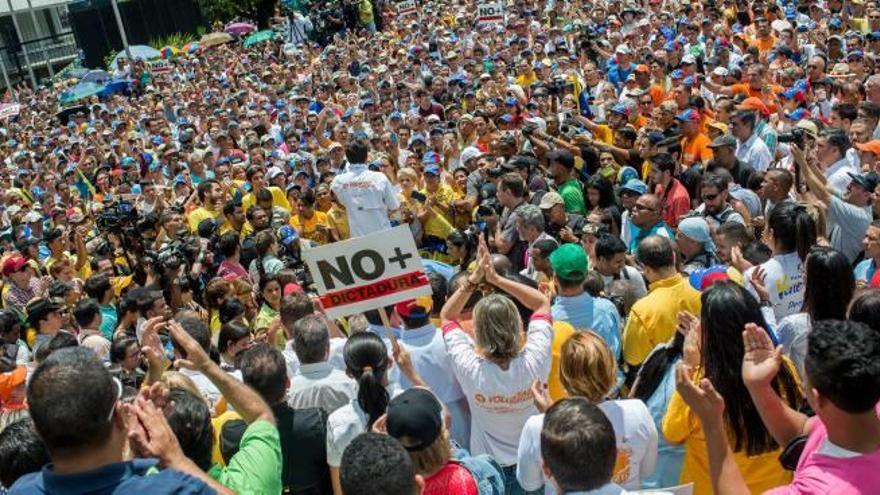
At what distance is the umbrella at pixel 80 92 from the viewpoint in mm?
26281

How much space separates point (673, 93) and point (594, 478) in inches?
348

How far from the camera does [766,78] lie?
38.2ft

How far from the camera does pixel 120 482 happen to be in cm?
246

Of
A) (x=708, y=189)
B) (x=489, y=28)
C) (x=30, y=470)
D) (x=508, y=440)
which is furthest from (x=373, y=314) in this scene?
(x=489, y=28)

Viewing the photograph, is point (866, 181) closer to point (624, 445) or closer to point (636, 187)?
point (636, 187)

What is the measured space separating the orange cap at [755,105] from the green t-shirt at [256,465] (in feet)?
26.1

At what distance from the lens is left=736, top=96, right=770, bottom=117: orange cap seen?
33.2 feet

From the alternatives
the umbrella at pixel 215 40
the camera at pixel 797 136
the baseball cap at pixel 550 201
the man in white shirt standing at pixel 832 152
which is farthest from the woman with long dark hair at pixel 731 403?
the umbrella at pixel 215 40

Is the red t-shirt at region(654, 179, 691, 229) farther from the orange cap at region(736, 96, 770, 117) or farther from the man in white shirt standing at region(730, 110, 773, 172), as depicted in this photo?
the orange cap at region(736, 96, 770, 117)

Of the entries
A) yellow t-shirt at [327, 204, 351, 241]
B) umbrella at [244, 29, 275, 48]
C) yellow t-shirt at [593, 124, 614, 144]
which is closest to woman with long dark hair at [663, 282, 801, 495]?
yellow t-shirt at [327, 204, 351, 241]

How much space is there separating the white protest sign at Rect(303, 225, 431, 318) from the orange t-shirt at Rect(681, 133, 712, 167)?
5114 mm

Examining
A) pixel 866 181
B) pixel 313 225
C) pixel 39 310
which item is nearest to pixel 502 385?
pixel 866 181

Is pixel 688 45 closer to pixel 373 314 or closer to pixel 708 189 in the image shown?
pixel 708 189

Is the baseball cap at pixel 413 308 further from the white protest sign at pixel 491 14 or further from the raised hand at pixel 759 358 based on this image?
the white protest sign at pixel 491 14
